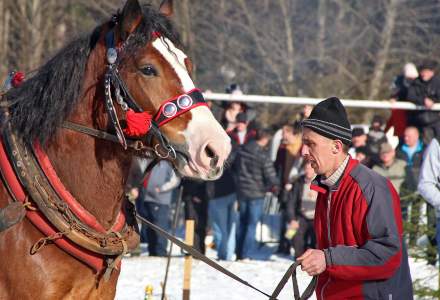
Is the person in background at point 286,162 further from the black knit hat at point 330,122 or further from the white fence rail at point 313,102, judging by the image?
the black knit hat at point 330,122

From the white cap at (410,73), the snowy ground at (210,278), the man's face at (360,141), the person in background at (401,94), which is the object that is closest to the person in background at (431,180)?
the snowy ground at (210,278)

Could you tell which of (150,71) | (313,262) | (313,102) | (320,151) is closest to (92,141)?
(150,71)

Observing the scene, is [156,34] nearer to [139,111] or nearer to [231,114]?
[139,111]

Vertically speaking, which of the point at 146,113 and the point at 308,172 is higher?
the point at 146,113

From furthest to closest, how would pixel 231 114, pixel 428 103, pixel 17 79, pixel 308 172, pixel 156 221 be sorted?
pixel 231 114 < pixel 156 221 < pixel 308 172 < pixel 428 103 < pixel 17 79

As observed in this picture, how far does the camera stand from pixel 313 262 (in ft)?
14.6

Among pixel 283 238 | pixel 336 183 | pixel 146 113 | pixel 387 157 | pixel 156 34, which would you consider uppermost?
pixel 156 34

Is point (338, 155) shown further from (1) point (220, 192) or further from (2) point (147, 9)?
(1) point (220, 192)

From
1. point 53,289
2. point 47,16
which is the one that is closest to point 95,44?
point 53,289

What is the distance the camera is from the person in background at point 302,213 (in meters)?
12.0

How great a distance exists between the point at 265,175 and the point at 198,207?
1016 millimetres

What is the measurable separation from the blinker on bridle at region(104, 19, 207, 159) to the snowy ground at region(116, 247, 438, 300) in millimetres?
4456

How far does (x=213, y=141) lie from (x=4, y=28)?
14.8m

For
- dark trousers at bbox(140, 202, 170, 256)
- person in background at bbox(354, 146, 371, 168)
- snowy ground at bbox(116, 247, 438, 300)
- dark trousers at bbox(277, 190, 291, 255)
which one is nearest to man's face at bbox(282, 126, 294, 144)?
dark trousers at bbox(277, 190, 291, 255)
